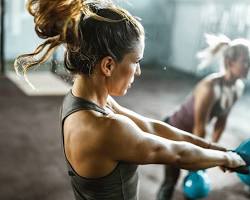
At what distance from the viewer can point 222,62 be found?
1.82 m

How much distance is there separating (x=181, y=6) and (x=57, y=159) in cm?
409

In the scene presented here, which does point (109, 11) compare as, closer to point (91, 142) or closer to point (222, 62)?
point (91, 142)

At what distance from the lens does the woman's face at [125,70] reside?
31.5 inches

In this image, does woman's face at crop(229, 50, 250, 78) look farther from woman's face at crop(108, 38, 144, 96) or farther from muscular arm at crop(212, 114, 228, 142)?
woman's face at crop(108, 38, 144, 96)

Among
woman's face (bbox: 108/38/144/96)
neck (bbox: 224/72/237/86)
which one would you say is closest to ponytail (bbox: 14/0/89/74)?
woman's face (bbox: 108/38/144/96)

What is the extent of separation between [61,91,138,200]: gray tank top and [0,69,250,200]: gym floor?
118 centimetres

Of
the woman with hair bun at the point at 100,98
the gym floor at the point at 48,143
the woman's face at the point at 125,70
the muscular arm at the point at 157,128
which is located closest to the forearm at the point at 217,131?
the gym floor at the point at 48,143

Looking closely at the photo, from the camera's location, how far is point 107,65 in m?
0.79

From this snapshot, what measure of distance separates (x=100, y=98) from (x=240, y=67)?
110cm

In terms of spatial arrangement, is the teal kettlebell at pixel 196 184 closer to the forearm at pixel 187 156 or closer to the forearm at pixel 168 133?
the forearm at pixel 168 133

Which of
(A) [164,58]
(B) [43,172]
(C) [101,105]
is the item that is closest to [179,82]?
(A) [164,58]

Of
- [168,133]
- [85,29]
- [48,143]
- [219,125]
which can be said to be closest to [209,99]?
→ [219,125]

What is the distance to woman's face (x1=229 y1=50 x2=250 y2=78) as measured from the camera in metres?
1.67

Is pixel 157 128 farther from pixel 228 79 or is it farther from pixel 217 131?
pixel 217 131
